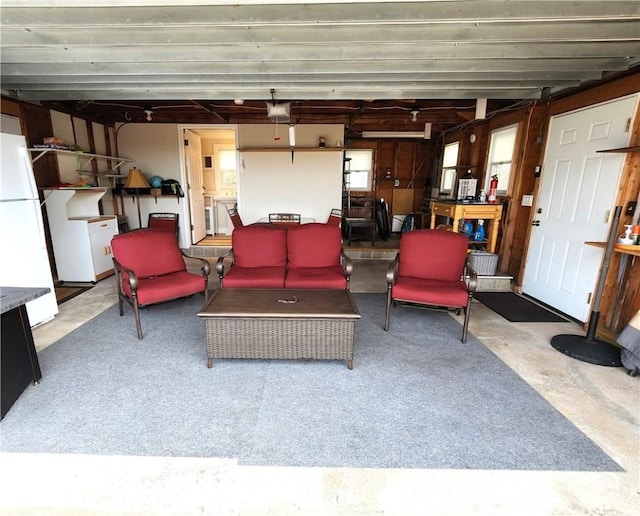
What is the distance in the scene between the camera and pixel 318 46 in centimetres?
248

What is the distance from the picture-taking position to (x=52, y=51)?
104 inches

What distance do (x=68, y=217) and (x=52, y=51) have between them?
2.37 m

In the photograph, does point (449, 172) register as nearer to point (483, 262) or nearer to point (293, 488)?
point (483, 262)

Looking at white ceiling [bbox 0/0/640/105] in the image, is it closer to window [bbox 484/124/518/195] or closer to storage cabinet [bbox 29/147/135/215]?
window [bbox 484/124/518/195]

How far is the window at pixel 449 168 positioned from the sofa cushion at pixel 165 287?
5.26m

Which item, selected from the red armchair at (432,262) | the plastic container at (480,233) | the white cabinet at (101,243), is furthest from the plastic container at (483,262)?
the white cabinet at (101,243)

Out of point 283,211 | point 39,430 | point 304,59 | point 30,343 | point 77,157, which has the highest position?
point 304,59

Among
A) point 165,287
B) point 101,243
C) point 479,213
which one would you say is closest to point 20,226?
point 165,287

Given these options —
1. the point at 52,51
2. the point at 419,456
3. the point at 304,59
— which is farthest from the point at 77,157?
the point at 419,456

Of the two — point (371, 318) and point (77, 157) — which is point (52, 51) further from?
point (371, 318)

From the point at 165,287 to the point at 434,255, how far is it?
265 cm

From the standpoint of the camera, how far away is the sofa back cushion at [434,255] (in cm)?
330

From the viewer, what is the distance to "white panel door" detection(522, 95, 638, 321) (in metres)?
2.99

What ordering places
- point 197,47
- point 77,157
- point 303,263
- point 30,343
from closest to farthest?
point 30,343, point 197,47, point 303,263, point 77,157
